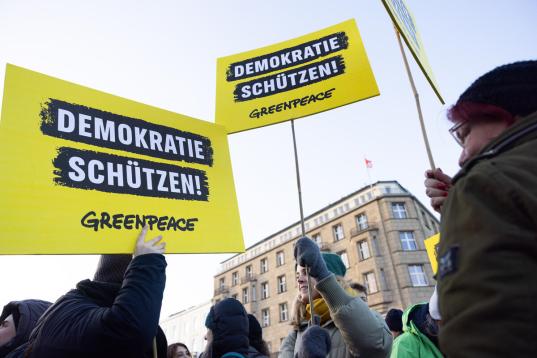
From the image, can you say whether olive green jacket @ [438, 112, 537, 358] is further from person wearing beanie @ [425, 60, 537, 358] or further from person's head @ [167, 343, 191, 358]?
person's head @ [167, 343, 191, 358]

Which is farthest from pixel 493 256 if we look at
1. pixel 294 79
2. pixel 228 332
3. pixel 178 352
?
pixel 178 352

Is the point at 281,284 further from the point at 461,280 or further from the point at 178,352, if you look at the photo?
the point at 461,280

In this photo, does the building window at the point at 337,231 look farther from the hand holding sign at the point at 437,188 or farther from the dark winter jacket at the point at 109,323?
the dark winter jacket at the point at 109,323

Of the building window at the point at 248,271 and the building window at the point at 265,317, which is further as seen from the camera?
the building window at the point at 248,271

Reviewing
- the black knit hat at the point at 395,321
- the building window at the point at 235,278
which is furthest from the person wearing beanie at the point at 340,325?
the building window at the point at 235,278

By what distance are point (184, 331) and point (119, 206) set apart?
45.0 m

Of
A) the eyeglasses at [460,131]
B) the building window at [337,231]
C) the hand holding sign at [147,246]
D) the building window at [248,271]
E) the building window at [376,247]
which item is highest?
the building window at [337,231]

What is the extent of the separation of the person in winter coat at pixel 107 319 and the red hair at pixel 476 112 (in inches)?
52.8

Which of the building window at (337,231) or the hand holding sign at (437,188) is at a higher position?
the building window at (337,231)

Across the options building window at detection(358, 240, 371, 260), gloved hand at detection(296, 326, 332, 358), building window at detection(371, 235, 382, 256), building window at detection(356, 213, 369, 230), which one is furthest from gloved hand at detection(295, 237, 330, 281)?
building window at detection(356, 213, 369, 230)

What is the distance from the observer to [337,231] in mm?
31047

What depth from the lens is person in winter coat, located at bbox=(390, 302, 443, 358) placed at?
2.23 meters

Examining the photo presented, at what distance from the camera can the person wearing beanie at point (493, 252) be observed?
63 cm

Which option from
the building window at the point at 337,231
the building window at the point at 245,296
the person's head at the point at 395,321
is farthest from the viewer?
the building window at the point at 245,296
